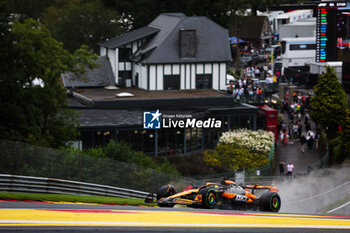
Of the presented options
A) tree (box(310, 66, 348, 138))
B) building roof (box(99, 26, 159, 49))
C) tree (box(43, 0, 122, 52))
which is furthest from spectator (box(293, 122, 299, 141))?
tree (box(43, 0, 122, 52))

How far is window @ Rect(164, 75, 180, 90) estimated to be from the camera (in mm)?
59312

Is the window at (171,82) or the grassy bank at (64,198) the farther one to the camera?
the window at (171,82)

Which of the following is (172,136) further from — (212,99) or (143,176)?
(143,176)

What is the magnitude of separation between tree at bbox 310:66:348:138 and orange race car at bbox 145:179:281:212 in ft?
96.4

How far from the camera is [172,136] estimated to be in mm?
51031

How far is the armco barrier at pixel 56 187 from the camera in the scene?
26281mm

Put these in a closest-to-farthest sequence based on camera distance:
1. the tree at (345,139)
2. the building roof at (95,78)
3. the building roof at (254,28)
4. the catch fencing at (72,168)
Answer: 1. the catch fencing at (72,168)
2. the tree at (345,139)
3. the building roof at (95,78)
4. the building roof at (254,28)

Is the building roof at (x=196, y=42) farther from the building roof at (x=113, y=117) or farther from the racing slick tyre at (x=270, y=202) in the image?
the racing slick tyre at (x=270, y=202)

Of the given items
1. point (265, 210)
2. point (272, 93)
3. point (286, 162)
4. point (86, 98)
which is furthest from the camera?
point (272, 93)

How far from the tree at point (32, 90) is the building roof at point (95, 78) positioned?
586 inches

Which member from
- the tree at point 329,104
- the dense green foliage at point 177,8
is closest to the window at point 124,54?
the tree at point 329,104

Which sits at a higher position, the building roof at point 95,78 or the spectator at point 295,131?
the building roof at point 95,78

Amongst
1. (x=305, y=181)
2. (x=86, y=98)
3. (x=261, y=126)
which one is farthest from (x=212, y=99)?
(x=305, y=181)

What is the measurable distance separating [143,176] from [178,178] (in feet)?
9.82
